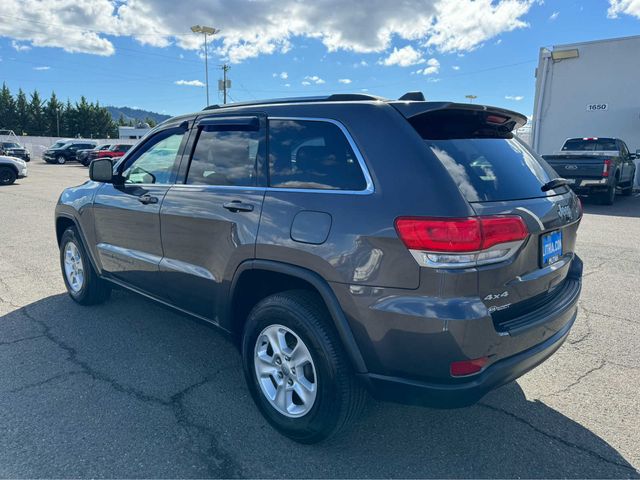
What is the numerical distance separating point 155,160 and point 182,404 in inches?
73.8

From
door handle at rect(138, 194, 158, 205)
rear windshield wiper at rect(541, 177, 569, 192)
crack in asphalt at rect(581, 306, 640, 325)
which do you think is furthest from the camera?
crack in asphalt at rect(581, 306, 640, 325)

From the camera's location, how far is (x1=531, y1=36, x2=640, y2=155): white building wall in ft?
54.7

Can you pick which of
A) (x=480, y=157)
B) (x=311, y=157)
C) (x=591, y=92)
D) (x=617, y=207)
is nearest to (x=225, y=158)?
(x=311, y=157)

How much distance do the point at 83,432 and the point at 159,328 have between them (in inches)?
59.5

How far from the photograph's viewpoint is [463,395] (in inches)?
83.7

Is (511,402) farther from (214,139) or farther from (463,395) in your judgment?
(214,139)

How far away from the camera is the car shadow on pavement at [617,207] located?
11.4 m

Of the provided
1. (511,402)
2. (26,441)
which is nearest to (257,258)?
(26,441)

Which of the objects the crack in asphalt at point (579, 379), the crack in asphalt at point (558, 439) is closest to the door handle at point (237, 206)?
the crack in asphalt at point (558, 439)

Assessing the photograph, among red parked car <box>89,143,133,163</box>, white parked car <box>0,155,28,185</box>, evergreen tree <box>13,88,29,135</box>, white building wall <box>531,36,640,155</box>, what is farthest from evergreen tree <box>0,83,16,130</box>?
white building wall <box>531,36,640,155</box>

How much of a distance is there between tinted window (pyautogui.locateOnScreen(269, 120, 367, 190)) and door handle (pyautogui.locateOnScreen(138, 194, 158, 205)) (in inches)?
45.0

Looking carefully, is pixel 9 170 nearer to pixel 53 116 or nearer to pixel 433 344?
pixel 433 344

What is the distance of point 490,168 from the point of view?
2.44m

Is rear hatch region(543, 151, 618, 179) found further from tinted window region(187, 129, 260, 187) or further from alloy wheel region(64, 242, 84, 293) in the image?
alloy wheel region(64, 242, 84, 293)
